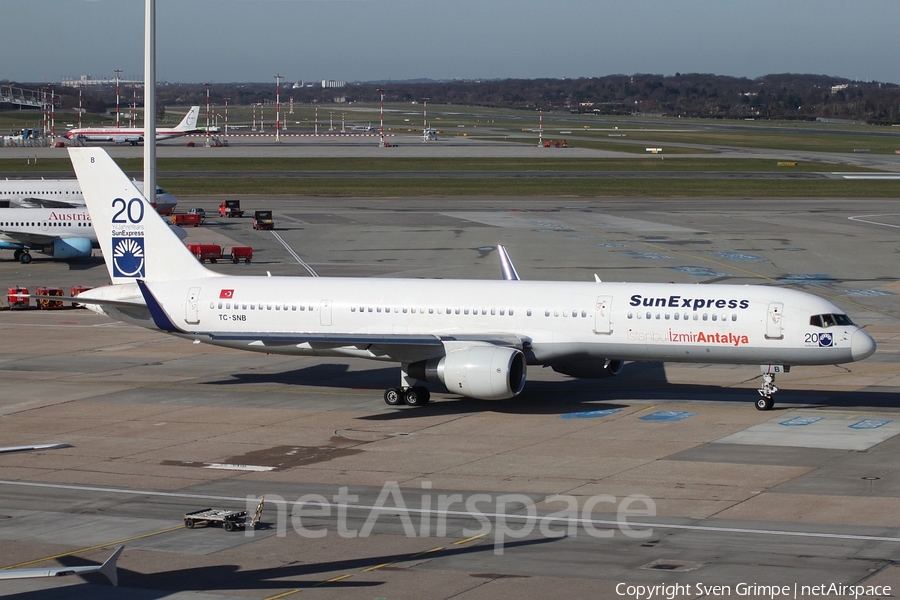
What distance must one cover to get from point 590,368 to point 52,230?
4879 cm

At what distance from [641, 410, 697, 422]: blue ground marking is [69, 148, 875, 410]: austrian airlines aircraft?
1.89 m

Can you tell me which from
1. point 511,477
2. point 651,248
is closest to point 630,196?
point 651,248

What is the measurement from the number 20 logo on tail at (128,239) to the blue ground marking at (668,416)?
20.0m

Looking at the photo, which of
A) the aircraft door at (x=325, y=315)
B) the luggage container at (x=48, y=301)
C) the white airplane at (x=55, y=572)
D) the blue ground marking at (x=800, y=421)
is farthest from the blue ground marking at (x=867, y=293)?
the white airplane at (x=55, y=572)

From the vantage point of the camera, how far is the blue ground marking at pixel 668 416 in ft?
119

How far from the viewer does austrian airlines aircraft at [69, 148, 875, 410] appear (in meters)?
36.4

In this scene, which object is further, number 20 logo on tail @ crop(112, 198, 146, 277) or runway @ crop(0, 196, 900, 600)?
number 20 logo on tail @ crop(112, 198, 146, 277)

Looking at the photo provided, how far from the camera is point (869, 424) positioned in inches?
1368

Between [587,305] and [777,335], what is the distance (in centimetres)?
631

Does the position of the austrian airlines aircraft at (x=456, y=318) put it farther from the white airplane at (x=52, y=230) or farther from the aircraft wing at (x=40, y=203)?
the aircraft wing at (x=40, y=203)

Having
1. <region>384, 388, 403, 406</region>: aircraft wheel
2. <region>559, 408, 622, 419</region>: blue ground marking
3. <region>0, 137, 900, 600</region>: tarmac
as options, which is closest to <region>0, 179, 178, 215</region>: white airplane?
<region>0, 137, 900, 600</region>: tarmac

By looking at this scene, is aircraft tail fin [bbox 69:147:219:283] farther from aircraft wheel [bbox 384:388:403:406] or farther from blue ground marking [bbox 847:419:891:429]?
blue ground marking [bbox 847:419:891:429]
